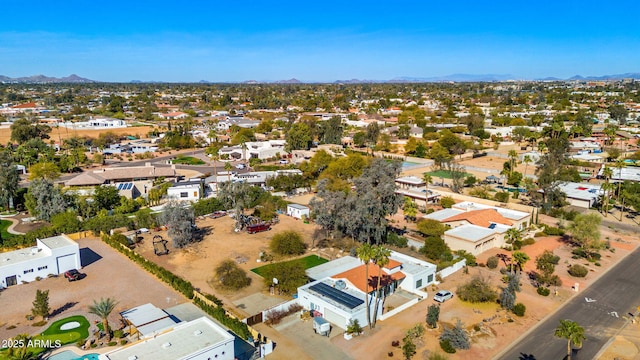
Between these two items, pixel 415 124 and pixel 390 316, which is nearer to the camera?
pixel 390 316

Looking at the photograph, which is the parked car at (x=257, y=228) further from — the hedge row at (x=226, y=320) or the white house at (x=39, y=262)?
the hedge row at (x=226, y=320)

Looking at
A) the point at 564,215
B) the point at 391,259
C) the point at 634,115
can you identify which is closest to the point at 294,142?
the point at 564,215

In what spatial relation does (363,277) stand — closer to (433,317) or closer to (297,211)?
(433,317)

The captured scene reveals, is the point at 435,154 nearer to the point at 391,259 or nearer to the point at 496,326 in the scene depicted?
the point at 391,259

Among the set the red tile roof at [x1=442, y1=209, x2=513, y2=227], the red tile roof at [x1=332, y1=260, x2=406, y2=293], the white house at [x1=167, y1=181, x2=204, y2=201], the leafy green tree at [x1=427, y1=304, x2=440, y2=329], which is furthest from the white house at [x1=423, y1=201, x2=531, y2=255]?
the white house at [x1=167, y1=181, x2=204, y2=201]

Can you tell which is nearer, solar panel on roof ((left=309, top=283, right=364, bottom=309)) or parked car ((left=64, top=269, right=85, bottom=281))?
solar panel on roof ((left=309, top=283, right=364, bottom=309))

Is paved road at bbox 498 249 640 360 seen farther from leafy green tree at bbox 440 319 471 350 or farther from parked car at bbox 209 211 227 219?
parked car at bbox 209 211 227 219
